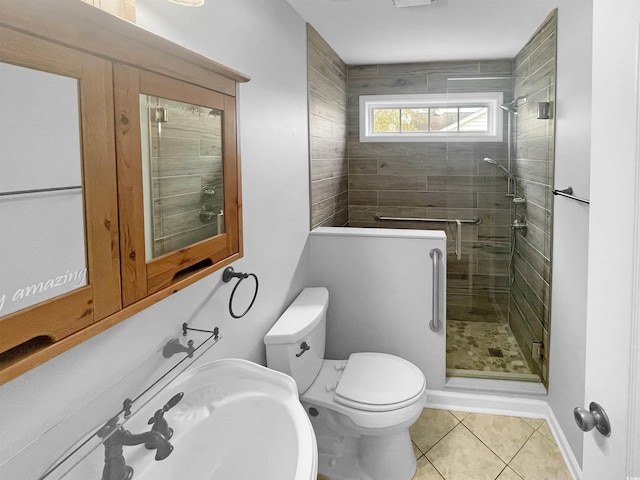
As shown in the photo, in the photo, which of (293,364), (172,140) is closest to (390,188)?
(293,364)

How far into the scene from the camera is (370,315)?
117 inches

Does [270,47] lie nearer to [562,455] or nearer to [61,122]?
[61,122]

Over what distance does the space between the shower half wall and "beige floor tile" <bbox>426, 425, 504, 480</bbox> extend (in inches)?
28.3

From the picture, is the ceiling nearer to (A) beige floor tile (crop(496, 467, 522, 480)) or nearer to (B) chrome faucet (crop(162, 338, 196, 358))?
(B) chrome faucet (crop(162, 338, 196, 358))

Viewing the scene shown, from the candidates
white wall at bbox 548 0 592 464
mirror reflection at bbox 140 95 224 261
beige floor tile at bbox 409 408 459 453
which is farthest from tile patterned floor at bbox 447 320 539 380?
mirror reflection at bbox 140 95 224 261

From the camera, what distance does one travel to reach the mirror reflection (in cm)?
124

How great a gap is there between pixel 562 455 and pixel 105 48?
8.65 ft

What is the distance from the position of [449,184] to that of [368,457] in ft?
5.95

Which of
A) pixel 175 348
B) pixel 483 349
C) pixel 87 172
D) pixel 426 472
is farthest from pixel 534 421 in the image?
pixel 87 172

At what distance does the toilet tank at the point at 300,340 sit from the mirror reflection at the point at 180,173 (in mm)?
806

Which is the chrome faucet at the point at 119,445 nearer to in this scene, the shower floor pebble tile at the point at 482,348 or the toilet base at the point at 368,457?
the toilet base at the point at 368,457

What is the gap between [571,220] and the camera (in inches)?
90.7

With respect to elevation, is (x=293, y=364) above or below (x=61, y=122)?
below

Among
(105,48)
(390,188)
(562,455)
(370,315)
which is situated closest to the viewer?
(105,48)
